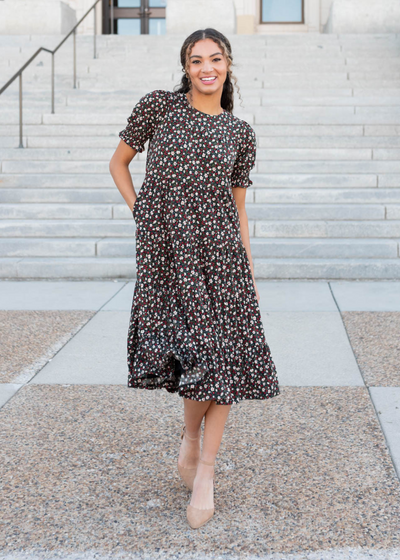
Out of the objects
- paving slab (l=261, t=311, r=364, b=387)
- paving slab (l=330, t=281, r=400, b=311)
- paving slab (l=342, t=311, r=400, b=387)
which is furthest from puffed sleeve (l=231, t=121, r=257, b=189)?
paving slab (l=330, t=281, r=400, b=311)

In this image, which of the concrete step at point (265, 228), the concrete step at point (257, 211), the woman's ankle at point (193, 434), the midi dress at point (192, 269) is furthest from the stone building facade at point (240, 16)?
the woman's ankle at point (193, 434)

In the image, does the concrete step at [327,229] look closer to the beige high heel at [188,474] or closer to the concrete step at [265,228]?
the concrete step at [265,228]

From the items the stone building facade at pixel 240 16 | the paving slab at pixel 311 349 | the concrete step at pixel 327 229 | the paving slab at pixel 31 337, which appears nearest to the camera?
the paving slab at pixel 311 349

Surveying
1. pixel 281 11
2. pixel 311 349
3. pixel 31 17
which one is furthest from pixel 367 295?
pixel 281 11

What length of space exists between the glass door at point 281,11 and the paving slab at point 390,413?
1584cm

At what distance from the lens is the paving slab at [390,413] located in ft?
10.3

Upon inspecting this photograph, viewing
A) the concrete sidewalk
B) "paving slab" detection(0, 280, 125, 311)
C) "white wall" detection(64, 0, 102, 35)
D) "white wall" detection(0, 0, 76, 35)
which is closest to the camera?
the concrete sidewalk

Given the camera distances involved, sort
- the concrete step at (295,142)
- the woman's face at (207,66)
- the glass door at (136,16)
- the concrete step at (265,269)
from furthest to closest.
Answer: the glass door at (136,16), the concrete step at (295,142), the concrete step at (265,269), the woman's face at (207,66)

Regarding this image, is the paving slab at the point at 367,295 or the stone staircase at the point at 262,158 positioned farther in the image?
the stone staircase at the point at 262,158

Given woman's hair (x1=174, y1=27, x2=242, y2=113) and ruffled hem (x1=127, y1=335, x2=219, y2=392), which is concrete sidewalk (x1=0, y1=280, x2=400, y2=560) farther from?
woman's hair (x1=174, y1=27, x2=242, y2=113)

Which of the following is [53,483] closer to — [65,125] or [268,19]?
[65,125]

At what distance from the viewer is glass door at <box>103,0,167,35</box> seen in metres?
18.6

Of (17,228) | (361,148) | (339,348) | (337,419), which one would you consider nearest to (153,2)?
(361,148)

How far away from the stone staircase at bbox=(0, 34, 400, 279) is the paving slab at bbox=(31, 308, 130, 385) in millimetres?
1947
